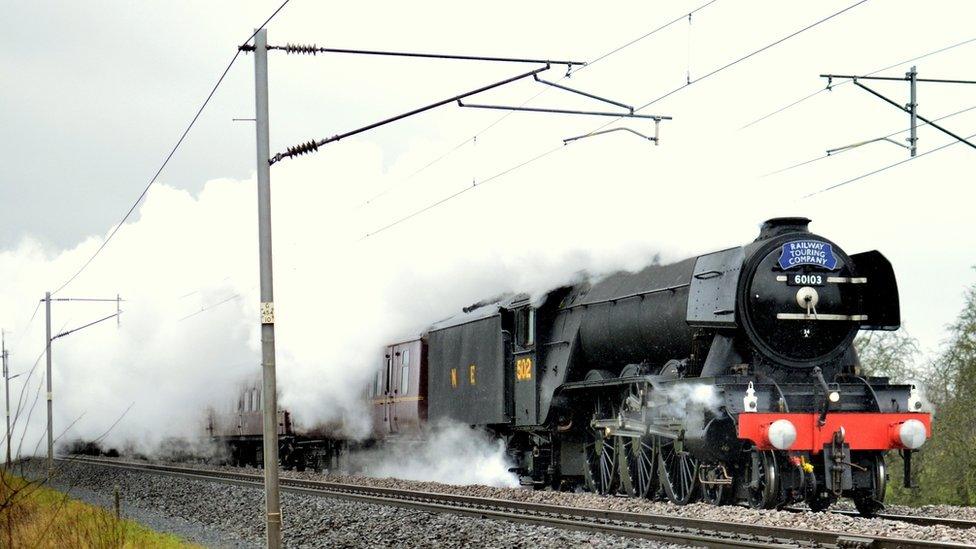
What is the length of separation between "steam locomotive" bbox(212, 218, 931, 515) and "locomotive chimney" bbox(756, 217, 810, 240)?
0.02 meters

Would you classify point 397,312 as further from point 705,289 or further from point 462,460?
point 705,289

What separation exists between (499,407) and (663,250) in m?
4.79

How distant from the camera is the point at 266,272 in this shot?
12.6 m

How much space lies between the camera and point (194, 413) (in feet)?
147

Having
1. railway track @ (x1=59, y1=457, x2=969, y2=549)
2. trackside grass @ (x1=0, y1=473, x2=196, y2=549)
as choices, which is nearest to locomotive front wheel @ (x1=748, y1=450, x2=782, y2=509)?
railway track @ (x1=59, y1=457, x2=969, y2=549)

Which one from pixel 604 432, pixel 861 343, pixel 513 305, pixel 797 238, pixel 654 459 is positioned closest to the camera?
pixel 797 238

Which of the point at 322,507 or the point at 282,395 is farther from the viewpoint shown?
the point at 282,395

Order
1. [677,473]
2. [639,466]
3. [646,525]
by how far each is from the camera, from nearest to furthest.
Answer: [646,525]
[677,473]
[639,466]

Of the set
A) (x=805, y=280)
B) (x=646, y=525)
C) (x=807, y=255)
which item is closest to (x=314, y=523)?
(x=646, y=525)

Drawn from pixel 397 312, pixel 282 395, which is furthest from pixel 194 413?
pixel 397 312

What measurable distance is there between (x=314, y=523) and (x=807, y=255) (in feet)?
24.3

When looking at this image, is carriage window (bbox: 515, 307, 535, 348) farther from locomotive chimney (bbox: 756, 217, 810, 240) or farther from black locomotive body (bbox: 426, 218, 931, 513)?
locomotive chimney (bbox: 756, 217, 810, 240)

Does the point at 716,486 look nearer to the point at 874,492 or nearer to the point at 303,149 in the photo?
the point at 874,492

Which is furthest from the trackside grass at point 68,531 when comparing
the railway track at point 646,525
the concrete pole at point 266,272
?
the concrete pole at point 266,272
